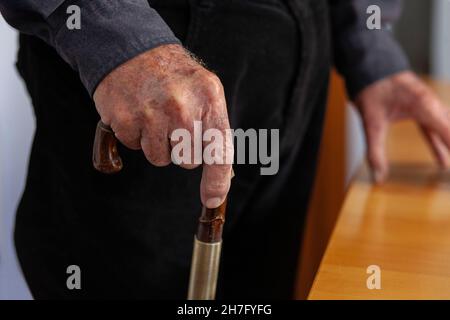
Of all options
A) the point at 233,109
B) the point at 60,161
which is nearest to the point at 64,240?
the point at 60,161

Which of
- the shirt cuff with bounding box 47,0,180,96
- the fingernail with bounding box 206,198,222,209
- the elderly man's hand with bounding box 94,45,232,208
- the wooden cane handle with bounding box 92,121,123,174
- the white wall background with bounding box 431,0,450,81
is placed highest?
the shirt cuff with bounding box 47,0,180,96

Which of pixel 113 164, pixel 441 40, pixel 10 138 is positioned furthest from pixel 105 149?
pixel 441 40

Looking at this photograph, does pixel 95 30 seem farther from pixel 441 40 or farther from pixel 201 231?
pixel 441 40

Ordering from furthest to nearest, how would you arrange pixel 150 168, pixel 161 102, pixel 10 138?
1. pixel 10 138
2. pixel 150 168
3. pixel 161 102

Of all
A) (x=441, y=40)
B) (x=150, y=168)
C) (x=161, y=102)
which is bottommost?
(x=441, y=40)

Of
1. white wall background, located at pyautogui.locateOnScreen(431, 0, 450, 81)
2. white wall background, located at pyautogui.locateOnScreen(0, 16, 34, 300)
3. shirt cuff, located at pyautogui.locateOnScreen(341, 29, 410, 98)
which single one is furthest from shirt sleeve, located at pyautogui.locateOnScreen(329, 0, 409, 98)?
white wall background, located at pyautogui.locateOnScreen(431, 0, 450, 81)

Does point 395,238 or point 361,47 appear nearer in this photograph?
point 395,238

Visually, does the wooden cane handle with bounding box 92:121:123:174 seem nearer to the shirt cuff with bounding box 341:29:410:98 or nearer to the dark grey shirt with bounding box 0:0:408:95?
the dark grey shirt with bounding box 0:0:408:95

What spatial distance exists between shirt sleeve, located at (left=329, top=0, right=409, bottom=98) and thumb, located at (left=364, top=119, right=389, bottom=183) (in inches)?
1.9

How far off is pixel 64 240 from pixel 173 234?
0.11 meters

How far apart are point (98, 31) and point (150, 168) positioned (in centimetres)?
19

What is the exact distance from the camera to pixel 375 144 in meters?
0.93

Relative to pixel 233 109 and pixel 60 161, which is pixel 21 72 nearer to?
pixel 60 161

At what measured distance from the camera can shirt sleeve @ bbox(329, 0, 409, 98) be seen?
2.97 ft
